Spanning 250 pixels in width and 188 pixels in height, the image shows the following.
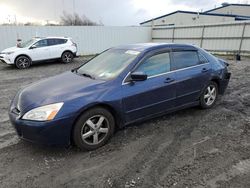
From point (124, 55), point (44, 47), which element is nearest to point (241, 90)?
point (124, 55)

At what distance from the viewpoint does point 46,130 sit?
112 inches

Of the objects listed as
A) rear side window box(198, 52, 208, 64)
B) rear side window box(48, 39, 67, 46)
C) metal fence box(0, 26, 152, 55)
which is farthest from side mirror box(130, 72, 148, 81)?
metal fence box(0, 26, 152, 55)

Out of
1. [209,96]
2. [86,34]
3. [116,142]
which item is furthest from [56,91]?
[86,34]

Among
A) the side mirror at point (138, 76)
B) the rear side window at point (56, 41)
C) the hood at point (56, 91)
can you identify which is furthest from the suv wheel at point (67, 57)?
the side mirror at point (138, 76)

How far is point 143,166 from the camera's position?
2.89 meters

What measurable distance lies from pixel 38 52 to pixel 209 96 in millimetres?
9411

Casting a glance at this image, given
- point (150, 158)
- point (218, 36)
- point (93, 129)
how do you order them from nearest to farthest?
point (150, 158)
point (93, 129)
point (218, 36)

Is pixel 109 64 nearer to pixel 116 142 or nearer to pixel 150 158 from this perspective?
pixel 116 142

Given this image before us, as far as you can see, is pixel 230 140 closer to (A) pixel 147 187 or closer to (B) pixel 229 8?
(A) pixel 147 187

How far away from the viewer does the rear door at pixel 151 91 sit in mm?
3482

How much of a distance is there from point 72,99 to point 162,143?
1561 millimetres

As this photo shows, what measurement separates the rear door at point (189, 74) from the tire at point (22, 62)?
9.08m

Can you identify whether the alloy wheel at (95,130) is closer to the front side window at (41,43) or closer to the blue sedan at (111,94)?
the blue sedan at (111,94)

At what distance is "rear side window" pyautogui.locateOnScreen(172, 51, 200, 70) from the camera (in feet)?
13.5
